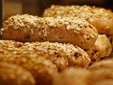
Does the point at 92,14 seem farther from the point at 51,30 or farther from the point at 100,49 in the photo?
the point at 51,30

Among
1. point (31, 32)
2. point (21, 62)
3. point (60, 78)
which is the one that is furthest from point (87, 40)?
point (60, 78)

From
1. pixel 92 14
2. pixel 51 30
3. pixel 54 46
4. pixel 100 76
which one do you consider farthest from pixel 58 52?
pixel 92 14

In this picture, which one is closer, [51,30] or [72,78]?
[72,78]

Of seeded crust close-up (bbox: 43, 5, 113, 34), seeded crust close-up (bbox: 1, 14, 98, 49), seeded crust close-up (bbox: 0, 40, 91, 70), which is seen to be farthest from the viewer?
seeded crust close-up (bbox: 43, 5, 113, 34)

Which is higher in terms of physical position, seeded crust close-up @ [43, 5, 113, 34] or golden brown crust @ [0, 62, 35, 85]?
seeded crust close-up @ [43, 5, 113, 34]

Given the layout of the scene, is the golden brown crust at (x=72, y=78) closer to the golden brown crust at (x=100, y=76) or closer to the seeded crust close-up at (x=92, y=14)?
the golden brown crust at (x=100, y=76)

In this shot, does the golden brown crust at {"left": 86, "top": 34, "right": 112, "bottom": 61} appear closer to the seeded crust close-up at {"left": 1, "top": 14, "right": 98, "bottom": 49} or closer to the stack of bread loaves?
the stack of bread loaves

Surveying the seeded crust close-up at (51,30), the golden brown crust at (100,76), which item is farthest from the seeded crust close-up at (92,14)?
the golden brown crust at (100,76)

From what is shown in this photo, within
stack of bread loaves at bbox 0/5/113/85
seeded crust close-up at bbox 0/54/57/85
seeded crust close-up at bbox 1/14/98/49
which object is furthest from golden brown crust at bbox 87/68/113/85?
seeded crust close-up at bbox 1/14/98/49
